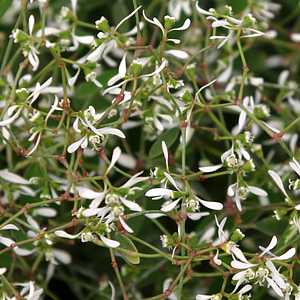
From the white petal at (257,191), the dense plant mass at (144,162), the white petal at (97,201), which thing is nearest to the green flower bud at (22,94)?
the dense plant mass at (144,162)

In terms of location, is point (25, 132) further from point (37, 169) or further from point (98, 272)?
point (98, 272)

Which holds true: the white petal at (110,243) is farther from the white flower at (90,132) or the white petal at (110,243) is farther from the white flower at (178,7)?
the white flower at (178,7)

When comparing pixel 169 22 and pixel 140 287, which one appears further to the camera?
pixel 140 287

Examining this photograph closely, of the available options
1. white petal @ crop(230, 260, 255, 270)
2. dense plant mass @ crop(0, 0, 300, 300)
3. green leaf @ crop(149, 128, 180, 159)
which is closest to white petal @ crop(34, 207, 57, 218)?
dense plant mass @ crop(0, 0, 300, 300)

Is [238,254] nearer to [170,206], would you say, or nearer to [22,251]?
[170,206]

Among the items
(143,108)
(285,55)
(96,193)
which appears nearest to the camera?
(96,193)

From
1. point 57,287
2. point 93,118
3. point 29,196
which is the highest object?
point 93,118

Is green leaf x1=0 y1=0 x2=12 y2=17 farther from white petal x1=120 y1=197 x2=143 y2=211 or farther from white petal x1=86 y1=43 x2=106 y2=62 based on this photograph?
white petal x1=120 y1=197 x2=143 y2=211

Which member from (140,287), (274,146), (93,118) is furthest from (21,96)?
(274,146)

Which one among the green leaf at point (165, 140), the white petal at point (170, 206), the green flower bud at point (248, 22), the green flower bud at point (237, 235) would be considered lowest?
the green flower bud at point (237, 235)
